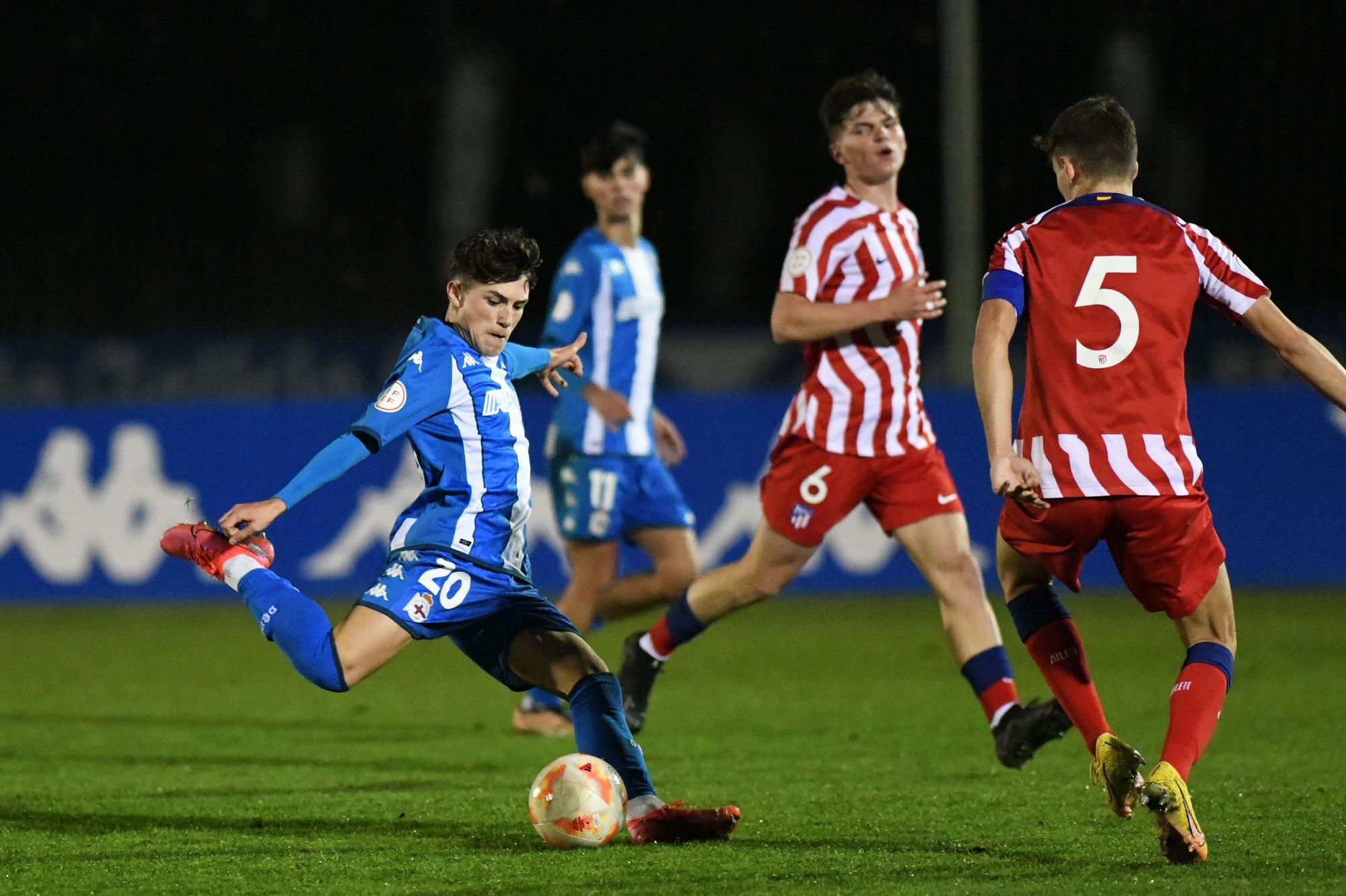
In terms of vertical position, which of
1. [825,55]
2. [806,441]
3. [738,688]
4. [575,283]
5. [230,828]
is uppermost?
[825,55]

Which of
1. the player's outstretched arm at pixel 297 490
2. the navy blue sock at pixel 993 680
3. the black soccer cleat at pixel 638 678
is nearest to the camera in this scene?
the player's outstretched arm at pixel 297 490

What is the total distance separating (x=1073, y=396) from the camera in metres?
4.36

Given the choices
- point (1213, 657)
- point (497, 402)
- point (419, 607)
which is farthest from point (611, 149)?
point (1213, 657)

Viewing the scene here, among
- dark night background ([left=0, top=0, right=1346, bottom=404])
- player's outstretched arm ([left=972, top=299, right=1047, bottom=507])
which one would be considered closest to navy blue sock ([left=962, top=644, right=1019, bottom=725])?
player's outstretched arm ([left=972, top=299, right=1047, bottom=507])

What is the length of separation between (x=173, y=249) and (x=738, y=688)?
11.1m

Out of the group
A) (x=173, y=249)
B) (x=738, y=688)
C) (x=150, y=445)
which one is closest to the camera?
(x=738, y=688)

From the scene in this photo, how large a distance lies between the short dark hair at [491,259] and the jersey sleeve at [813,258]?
1467 mm

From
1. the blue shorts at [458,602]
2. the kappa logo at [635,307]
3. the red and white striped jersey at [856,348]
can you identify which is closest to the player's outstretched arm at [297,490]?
the blue shorts at [458,602]

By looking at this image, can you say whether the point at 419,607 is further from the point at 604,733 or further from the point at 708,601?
the point at 708,601

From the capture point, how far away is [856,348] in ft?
20.0

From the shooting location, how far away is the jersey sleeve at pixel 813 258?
6012mm

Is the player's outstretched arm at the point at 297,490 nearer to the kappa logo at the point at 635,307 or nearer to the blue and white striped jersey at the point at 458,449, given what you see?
the blue and white striped jersey at the point at 458,449

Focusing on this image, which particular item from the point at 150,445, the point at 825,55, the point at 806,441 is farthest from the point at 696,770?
the point at 825,55

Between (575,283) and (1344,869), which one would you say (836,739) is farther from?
(1344,869)
